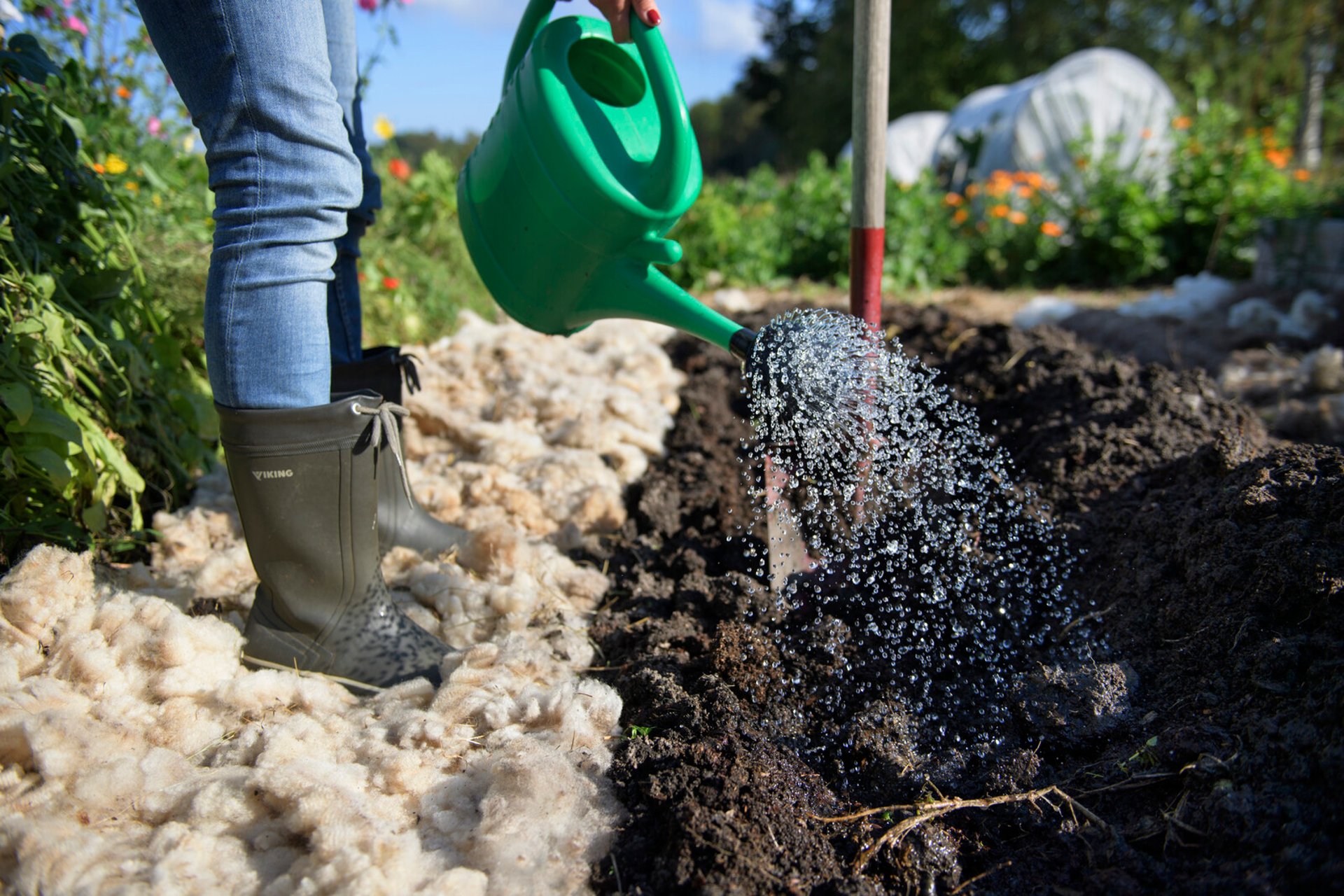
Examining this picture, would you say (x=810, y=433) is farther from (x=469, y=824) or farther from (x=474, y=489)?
(x=474, y=489)

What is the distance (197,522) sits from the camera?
1766 millimetres

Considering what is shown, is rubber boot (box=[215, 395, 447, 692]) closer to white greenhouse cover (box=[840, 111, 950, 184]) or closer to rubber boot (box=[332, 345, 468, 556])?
rubber boot (box=[332, 345, 468, 556])

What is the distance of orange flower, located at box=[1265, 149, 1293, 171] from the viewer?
4.43 metres

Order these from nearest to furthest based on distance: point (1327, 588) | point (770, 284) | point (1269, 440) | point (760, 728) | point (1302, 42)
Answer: point (1327, 588), point (760, 728), point (1269, 440), point (770, 284), point (1302, 42)

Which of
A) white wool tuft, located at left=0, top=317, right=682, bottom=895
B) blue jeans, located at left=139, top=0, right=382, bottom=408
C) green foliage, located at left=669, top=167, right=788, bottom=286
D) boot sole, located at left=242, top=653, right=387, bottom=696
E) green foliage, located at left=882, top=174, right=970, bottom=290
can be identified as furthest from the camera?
green foliage, located at left=882, top=174, right=970, bottom=290

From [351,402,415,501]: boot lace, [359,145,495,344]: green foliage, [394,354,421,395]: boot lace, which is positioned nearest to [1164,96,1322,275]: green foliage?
[359,145,495,344]: green foliage

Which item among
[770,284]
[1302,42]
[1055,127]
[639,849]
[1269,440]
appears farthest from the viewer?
[1302,42]

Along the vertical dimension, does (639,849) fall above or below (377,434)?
below

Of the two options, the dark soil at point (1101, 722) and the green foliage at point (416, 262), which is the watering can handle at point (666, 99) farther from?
the green foliage at point (416, 262)

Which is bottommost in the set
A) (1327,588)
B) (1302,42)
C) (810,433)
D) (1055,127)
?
(1327,588)

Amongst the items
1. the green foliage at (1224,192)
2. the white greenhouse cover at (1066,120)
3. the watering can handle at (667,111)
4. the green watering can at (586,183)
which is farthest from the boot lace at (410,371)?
the white greenhouse cover at (1066,120)

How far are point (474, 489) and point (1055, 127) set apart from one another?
7.12 metres

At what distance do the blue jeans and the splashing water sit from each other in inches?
27.3

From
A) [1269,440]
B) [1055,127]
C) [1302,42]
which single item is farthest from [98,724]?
[1302,42]
